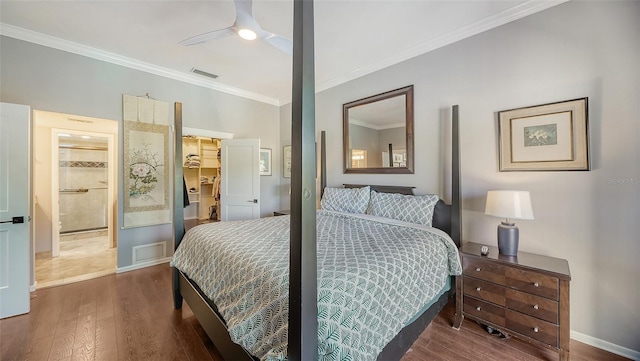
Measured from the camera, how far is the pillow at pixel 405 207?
247cm

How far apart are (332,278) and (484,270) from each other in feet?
5.15

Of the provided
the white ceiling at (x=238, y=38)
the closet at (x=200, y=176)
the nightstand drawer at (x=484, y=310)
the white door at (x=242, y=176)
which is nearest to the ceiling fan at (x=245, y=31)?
the white ceiling at (x=238, y=38)

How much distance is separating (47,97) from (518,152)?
5178mm

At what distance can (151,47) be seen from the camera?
Result: 2.94 m

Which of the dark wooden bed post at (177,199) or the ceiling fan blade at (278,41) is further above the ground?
the ceiling fan blade at (278,41)

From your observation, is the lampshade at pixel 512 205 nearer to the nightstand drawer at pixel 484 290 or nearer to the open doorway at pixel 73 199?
the nightstand drawer at pixel 484 290

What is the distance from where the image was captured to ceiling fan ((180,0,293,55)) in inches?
72.6

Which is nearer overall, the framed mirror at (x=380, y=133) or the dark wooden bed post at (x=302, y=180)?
the dark wooden bed post at (x=302, y=180)

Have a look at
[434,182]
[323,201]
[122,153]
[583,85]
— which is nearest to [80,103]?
[122,153]

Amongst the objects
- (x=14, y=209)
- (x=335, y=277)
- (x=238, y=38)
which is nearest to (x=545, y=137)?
(x=335, y=277)

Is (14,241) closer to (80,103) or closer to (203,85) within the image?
(80,103)

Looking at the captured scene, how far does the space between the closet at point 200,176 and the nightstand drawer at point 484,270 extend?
17.0ft

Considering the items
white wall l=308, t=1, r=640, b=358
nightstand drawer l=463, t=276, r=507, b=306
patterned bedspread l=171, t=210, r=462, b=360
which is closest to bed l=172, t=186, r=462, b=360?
A: patterned bedspread l=171, t=210, r=462, b=360

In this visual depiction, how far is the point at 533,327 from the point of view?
175 centimetres
